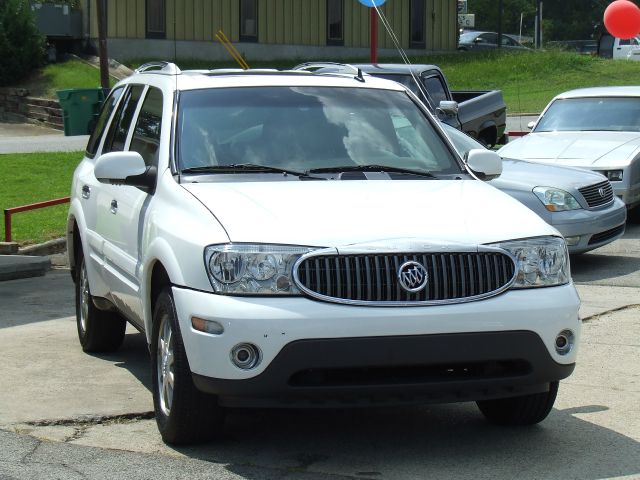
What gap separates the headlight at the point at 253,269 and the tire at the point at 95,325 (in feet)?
9.20

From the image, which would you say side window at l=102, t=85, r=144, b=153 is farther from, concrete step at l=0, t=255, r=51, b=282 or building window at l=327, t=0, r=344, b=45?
building window at l=327, t=0, r=344, b=45

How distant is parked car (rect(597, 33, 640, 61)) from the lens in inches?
1757

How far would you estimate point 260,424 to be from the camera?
6.41m

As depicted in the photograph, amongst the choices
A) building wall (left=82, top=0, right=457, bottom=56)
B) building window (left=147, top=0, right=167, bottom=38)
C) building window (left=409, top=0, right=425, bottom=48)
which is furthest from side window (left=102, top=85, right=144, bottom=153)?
building window (left=409, top=0, right=425, bottom=48)

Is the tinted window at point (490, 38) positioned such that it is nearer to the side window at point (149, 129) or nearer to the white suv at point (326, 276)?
the side window at point (149, 129)

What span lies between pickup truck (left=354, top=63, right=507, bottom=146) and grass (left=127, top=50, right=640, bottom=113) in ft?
45.4

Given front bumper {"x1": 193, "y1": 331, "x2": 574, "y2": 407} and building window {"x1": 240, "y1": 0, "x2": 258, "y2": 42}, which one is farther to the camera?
building window {"x1": 240, "y1": 0, "x2": 258, "y2": 42}

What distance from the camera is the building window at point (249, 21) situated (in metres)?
40.0

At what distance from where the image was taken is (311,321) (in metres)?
5.27

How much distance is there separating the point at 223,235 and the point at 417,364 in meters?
1.01

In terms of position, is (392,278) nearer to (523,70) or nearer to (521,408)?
(521,408)

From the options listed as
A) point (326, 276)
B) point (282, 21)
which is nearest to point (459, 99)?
point (326, 276)

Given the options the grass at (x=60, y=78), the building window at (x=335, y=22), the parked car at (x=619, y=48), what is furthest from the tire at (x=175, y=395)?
the parked car at (x=619, y=48)

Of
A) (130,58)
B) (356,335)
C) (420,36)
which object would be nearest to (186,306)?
(356,335)
